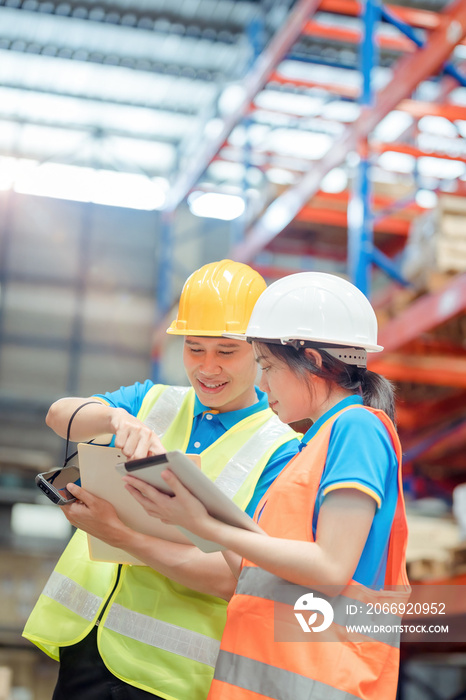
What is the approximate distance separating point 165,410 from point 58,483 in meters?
0.49

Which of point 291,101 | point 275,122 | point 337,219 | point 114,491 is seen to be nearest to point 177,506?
point 114,491

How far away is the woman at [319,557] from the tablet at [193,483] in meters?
0.02

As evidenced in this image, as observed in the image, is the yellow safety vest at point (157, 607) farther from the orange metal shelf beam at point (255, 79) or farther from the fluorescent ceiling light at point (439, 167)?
the fluorescent ceiling light at point (439, 167)

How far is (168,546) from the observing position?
90.6 inches

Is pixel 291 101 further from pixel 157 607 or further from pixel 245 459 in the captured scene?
pixel 157 607

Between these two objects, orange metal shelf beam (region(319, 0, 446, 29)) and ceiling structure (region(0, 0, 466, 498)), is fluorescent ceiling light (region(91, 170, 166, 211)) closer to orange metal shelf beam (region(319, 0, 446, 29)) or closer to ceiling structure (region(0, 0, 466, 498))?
ceiling structure (region(0, 0, 466, 498))

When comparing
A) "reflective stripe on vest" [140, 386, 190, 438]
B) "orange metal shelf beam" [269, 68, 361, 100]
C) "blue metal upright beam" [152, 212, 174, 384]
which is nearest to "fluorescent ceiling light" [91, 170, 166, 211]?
"blue metal upright beam" [152, 212, 174, 384]

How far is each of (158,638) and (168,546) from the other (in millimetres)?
279

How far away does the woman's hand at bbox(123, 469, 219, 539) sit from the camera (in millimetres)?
1812

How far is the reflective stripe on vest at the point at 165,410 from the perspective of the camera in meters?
2.68

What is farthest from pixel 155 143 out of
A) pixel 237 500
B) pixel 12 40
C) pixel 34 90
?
pixel 237 500

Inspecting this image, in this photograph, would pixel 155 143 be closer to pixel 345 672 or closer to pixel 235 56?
pixel 235 56

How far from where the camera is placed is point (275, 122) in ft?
50.5

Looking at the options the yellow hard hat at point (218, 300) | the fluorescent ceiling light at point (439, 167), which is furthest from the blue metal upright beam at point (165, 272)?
the yellow hard hat at point (218, 300)
